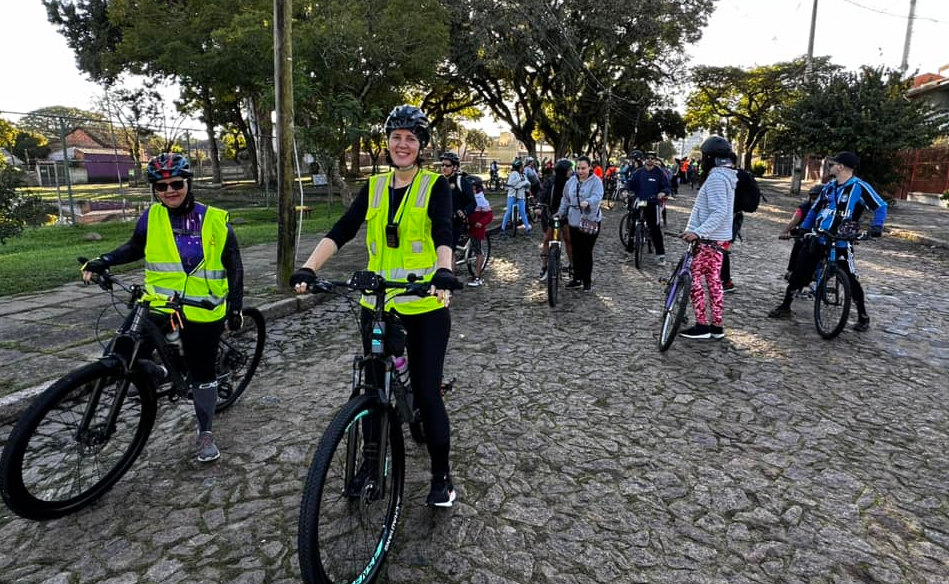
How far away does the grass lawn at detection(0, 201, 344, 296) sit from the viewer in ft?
26.7

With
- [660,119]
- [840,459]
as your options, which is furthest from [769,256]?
[660,119]

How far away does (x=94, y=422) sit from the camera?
324 cm

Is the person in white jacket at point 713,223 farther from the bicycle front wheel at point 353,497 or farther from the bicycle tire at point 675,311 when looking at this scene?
the bicycle front wheel at point 353,497

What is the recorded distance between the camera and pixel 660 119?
55.8 metres

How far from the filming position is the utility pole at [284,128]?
23.6 ft

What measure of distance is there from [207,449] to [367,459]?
5.27 feet

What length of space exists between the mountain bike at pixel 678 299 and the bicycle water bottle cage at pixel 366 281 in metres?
3.94

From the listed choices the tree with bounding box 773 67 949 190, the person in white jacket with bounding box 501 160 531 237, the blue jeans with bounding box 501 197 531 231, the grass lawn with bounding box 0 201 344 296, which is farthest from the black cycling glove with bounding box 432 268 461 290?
the tree with bounding box 773 67 949 190

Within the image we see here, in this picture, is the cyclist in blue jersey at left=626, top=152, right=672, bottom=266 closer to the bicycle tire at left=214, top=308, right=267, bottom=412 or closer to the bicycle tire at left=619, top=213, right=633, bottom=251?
the bicycle tire at left=619, top=213, right=633, bottom=251

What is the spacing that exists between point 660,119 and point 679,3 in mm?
28436

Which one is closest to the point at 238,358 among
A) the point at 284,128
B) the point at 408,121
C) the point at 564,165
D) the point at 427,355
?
the point at 427,355

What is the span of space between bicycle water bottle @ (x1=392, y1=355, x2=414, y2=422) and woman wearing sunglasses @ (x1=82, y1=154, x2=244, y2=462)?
128 cm

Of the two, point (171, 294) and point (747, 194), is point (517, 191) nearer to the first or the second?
point (747, 194)

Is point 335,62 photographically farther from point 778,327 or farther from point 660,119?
point 660,119
